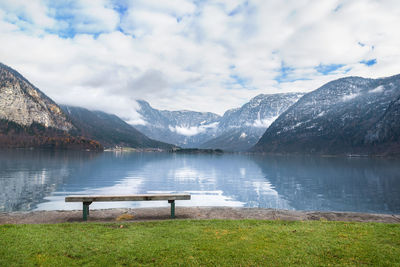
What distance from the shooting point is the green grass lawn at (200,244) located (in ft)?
32.6

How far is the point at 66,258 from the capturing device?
1003cm

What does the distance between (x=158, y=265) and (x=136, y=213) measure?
31.2ft

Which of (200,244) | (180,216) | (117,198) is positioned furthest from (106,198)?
(200,244)

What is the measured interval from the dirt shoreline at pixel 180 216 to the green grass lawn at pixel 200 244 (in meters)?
2.53

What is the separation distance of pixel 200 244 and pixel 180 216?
661cm

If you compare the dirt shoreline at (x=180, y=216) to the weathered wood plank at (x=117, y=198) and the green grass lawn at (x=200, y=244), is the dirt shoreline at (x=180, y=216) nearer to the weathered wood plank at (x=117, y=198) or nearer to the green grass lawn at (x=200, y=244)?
the weathered wood plank at (x=117, y=198)

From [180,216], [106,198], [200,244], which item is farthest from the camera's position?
[180,216]

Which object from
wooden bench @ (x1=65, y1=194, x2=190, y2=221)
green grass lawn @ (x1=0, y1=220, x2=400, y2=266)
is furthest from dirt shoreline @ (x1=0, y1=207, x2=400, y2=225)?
green grass lawn @ (x1=0, y1=220, x2=400, y2=266)

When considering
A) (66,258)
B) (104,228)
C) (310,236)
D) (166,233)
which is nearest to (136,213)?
(104,228)

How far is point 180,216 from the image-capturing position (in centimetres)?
1798

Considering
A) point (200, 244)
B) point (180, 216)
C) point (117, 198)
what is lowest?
point (180, 216)

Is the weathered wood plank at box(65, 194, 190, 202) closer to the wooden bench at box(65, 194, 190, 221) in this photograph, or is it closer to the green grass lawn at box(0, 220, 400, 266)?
the wooden bench at box(65, 194, 190, 221)

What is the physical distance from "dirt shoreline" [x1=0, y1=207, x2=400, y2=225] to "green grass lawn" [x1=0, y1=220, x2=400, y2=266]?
2.53 metres

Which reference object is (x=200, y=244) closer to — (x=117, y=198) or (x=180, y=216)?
(x=180, y=216)
